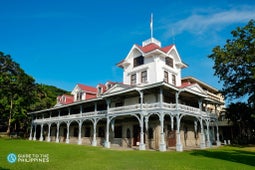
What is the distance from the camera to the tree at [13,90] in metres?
39.6

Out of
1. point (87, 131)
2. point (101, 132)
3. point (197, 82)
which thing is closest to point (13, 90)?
point (87, 131)

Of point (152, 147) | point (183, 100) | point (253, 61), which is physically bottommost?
point (152, 147)

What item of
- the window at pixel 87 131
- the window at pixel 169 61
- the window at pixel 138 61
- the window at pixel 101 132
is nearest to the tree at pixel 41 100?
the window at pixel 87 131

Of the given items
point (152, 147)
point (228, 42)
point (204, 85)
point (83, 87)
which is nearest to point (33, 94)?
point (83, 87)

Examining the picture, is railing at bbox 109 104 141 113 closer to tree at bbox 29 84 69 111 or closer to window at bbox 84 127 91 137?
window at bbox 84 127 91 137

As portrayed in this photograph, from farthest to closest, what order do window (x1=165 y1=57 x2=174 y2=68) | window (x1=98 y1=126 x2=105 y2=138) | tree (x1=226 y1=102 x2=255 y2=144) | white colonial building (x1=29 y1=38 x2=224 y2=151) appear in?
tree (x1=226 y1=102 x2=255 y2=144) < window (x1=98 y1=126 x2=105 y2=138) < window (x1=165 y1=57 x2=174 y2=68) < white colonial building (x1=29 y1=38 x2=224 y2=151)

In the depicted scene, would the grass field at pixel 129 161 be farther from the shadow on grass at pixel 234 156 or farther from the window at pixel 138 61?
the window at pixel 138 61

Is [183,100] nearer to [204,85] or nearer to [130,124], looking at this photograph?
[130,124]

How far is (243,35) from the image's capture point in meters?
19.1

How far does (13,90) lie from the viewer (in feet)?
136

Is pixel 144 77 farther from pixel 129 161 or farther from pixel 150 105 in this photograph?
pixel 129 161

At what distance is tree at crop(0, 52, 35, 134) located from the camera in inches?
1559

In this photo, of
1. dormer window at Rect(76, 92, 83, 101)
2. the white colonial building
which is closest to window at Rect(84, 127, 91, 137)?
the white colonial building

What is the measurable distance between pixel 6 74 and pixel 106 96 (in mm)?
24149
